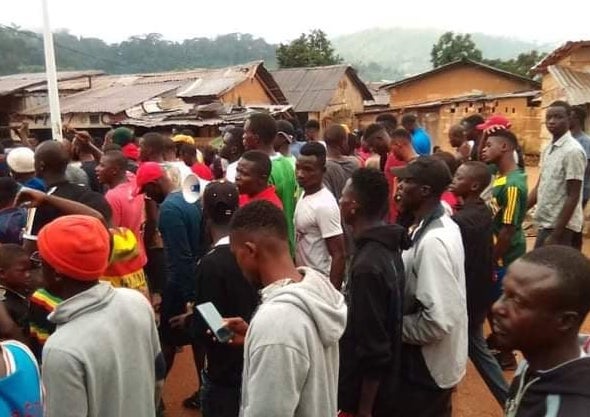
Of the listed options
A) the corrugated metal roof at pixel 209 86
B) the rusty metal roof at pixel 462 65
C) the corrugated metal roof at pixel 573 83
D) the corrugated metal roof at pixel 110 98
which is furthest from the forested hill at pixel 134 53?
the corrugated metal roof at pixel 573 83

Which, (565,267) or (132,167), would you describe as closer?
(565,267)

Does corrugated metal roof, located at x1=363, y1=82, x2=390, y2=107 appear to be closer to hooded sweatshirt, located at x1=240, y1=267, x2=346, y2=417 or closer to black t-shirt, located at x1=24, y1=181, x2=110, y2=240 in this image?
black t-shirt, located at x1=24, y1=181, x2=110, y2=240

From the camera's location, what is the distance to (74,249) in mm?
2184

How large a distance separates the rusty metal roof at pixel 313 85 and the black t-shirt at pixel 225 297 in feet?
75.4

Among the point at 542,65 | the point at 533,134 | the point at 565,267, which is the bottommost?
the point at 533,134

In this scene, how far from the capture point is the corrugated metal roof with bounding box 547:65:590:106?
939cm

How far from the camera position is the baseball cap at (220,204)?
3242mm

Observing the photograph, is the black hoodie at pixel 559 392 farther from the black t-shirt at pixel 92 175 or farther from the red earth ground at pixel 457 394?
the black t-shirt at pixel 92 175

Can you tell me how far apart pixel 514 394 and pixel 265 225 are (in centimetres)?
101

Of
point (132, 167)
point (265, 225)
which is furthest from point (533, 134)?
point (265, 225)

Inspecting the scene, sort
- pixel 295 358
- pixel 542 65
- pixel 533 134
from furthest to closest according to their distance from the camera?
pixel 533 134, pixel 542 65, pixel 295 358

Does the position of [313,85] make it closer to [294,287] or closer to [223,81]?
[223,81]

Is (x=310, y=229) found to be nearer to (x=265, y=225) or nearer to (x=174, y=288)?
(x=174, y=288)

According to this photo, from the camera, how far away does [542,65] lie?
38.7ft
